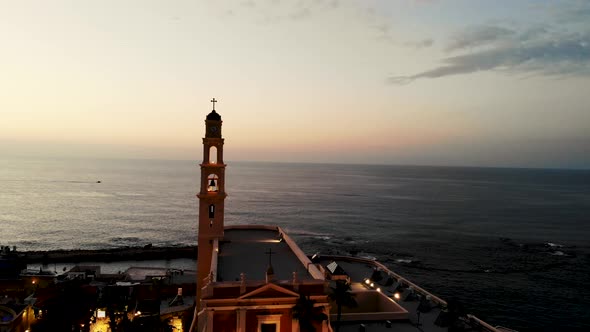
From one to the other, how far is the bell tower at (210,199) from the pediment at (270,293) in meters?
13.0

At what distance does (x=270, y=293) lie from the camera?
2584 centimetres

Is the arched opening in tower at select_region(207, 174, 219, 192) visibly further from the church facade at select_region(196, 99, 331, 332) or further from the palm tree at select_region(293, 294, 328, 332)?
the palm tree at select_region(293, 294, 328, 332)

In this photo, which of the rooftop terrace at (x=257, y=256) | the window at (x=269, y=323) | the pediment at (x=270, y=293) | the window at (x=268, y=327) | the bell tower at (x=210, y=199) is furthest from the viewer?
the bell tower at (x=210, y=199)

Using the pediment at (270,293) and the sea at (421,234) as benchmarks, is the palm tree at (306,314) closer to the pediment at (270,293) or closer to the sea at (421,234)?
the pediment at (270,293)

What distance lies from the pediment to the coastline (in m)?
72.1

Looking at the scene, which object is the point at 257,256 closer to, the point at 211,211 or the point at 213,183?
the point at 211,211

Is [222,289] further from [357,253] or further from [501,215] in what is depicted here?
[501,215]

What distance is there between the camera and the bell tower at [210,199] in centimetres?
3756

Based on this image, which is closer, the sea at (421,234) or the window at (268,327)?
the window at (268,327)

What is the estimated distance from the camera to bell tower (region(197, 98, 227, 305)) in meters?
37.6

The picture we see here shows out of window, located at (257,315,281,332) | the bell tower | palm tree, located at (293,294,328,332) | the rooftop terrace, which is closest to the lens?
palm tree, located at (293,294,328,332)

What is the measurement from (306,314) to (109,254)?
253 feet

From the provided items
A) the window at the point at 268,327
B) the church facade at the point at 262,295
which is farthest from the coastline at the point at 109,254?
the window at the point at 268,327

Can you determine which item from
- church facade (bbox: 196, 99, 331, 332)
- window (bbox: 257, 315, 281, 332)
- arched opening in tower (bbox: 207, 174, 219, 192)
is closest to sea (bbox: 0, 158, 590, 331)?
church facade (bbox: 196, 99, 331, 332)
